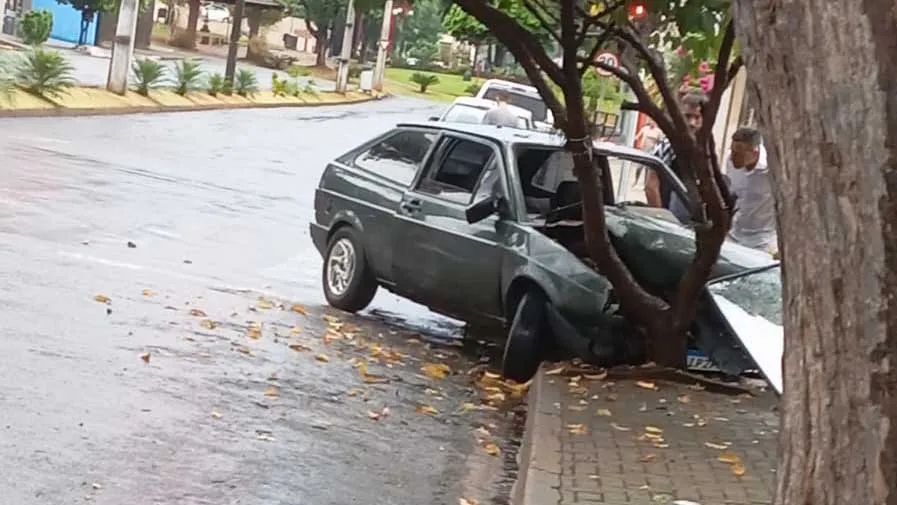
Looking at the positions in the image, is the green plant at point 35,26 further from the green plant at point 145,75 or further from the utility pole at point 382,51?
the utility pole at point 382,51

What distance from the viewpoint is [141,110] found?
3306 centimetres

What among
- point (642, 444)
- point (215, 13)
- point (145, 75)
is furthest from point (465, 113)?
point (215, 13)

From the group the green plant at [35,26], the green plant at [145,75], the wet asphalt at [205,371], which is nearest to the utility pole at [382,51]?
the green plant at [35,26]

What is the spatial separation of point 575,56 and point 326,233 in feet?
10.4

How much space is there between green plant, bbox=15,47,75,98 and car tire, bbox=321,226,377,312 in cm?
1785

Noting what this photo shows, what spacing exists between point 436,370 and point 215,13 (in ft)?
263

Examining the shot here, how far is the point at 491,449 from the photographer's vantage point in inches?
334

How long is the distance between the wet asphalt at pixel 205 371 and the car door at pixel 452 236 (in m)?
0.49

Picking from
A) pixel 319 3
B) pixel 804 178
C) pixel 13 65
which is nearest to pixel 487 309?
pixel 804 178

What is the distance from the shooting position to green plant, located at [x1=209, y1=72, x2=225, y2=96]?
40.4m

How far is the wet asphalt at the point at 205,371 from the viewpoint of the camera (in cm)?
700

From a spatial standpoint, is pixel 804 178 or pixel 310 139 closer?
pixel 804 178

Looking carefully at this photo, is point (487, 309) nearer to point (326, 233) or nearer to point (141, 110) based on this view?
point (326, 233)

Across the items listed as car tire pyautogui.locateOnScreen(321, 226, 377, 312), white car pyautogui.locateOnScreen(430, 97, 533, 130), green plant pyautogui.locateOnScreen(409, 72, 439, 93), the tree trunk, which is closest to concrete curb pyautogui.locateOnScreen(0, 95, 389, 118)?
white car pyautogui.locateOnScreen(430, 97, 533, 130)
